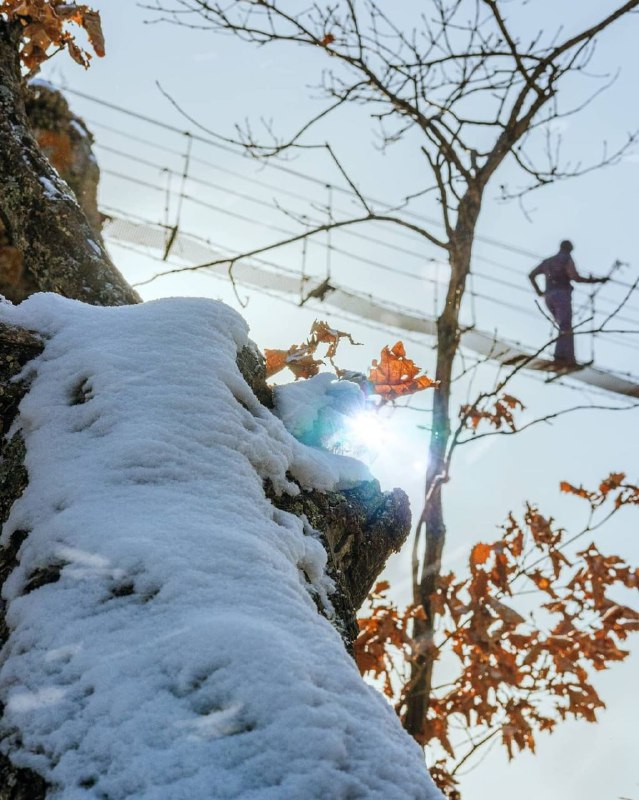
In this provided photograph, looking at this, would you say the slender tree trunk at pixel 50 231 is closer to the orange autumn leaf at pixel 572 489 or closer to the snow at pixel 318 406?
the snow at pixel 318 406

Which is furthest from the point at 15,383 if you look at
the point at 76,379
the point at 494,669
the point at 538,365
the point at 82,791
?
the point at 538,365

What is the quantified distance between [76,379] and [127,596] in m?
0.71

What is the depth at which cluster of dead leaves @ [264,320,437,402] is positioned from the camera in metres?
2.46

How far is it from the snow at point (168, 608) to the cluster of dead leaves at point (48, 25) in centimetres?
223

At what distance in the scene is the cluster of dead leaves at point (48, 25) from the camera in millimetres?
3029

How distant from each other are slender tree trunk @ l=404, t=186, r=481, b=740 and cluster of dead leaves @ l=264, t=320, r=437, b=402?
77.0 inches

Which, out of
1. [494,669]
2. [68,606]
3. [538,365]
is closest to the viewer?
[68,606]

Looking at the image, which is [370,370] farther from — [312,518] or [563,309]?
[563,309]

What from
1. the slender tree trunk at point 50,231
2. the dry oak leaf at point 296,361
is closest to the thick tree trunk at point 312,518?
the dry oak leaf at point 296,361

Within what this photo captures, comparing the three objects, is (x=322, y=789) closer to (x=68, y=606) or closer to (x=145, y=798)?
A: (x=145, y=798)

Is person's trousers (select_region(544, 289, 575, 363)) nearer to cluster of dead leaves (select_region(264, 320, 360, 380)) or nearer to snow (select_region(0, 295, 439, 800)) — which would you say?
cluster of dead leaves (select_region(264, 320, 360, 380))

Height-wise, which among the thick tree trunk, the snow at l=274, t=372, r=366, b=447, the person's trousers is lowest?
the thick tree trunk

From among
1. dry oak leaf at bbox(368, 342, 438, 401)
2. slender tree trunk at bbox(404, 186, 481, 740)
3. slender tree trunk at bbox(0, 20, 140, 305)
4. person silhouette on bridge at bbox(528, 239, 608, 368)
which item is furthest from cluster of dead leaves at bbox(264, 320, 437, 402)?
person silhouette on bridge at bbox(528, 239, 608, 368)

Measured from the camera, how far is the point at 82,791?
2.71 feet
